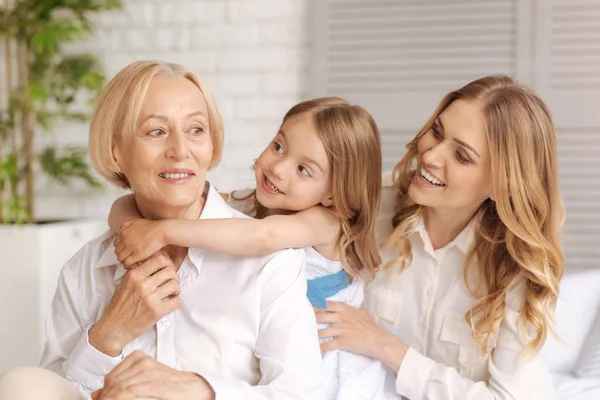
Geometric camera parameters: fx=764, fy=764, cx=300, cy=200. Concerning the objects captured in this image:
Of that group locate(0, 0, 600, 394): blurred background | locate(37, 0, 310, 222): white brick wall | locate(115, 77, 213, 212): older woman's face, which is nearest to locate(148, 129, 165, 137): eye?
locate(115, 77, 213, 212): older woman's face

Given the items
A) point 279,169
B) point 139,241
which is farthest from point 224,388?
point 279,169

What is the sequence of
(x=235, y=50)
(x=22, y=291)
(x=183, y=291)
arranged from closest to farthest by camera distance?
(x=183, y=291)
(x=22, y=291)
(x=235, y=50)

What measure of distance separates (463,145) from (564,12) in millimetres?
1885

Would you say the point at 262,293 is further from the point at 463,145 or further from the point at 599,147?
the point at 599,147

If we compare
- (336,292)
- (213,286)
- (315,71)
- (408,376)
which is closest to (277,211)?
(336,292)

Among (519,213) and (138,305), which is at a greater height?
(519,213)

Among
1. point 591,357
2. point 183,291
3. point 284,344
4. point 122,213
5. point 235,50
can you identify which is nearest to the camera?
point 284,344

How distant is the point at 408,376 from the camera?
184 cm

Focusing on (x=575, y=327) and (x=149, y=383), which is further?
(x=575, y=327)

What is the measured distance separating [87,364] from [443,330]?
0.89 metres

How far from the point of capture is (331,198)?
1.86m

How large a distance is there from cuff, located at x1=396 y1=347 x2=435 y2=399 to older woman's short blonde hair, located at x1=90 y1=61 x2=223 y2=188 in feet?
2.45

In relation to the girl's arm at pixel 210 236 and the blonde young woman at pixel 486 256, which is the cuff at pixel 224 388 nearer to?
the girl's arm at pixel 210 236

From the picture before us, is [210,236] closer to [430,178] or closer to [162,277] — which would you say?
[162,277]
